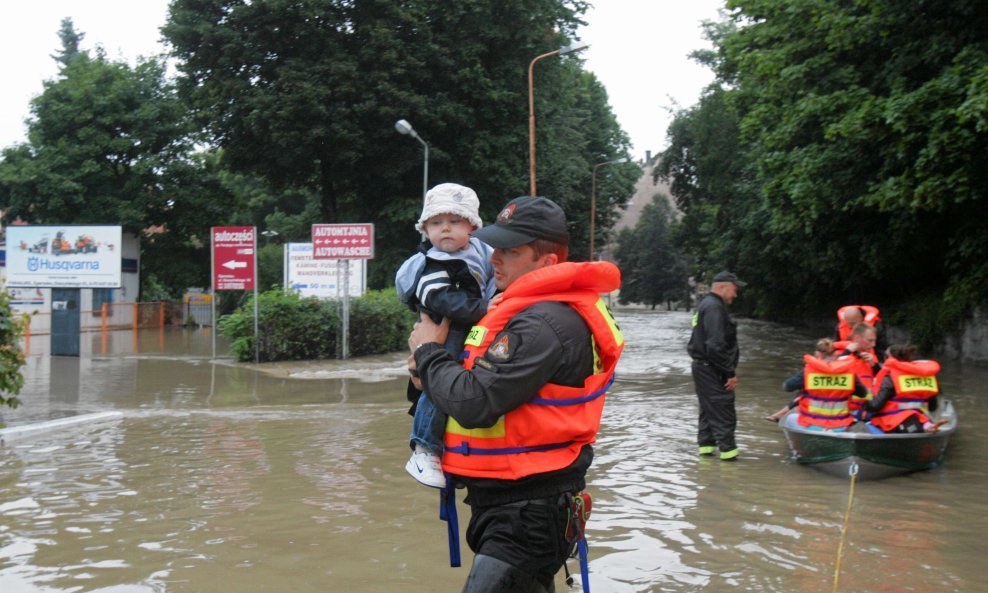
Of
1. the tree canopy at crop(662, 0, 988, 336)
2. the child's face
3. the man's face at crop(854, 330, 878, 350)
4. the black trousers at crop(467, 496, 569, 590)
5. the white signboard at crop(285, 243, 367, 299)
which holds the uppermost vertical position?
the tree canopy at crop(662, 0, 988, 336)

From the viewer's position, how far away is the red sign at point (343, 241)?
906 inches

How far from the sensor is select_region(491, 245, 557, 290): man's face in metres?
3.46

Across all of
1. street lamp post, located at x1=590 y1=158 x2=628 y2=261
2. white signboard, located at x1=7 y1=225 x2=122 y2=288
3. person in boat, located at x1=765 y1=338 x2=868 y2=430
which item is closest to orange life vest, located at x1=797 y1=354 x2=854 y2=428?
person in boat, located at x1=765 y1=338 x2=868 y2=430

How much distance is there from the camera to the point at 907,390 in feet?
30.6

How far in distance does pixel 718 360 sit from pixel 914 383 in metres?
1.87

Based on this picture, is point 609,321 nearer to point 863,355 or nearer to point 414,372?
point 414,372

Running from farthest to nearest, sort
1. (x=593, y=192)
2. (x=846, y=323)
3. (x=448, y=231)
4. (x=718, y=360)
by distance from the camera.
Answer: (x=593, y=192) < (x=846, y=323) < (x=718, y=360) < (x=448, y=231)

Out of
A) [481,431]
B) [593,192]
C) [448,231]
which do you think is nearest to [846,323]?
[448,231]

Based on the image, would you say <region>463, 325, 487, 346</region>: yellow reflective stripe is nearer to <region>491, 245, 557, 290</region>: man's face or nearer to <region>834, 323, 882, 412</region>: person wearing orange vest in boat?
<region>491, 245, 557, 290</region>: man's face

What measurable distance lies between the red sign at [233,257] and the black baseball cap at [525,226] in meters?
20.5

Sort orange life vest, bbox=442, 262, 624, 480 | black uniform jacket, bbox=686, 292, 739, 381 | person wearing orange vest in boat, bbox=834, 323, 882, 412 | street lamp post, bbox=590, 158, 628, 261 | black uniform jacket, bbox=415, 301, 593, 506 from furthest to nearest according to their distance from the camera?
1. street lamp post, bbox=590, 158, 628, 261
2. person wearing orange vest in boat, bbox=834, 323, 882, 412
3. black uniform jacket, bbox=686, 292, 739, 381
4. orange life vest, bbox=442, 262, 624, 480
5. black uniform jacket, bbox=415, 301, 593, 506

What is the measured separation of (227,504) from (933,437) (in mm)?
6541

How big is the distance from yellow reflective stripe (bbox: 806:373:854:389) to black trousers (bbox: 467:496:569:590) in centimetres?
688

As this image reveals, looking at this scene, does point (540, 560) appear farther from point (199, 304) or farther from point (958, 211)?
point (199, 304)
